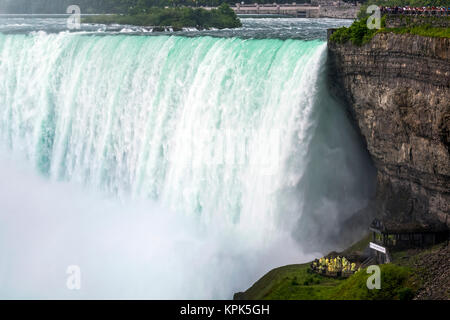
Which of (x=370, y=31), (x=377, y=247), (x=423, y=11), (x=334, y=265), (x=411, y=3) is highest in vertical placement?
(x=411, y=3)

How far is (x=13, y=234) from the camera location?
43.2 meters

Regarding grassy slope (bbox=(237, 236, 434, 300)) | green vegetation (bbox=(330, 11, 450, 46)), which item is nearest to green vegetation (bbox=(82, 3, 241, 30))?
green vegetation (bbox=(330, 11, 450, 46))

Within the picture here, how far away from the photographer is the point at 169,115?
140 feet

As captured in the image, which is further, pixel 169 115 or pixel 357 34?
pixel 169 115

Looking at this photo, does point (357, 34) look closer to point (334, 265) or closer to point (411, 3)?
point (334, 265)

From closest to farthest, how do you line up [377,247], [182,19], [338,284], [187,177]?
[338,284], [377,247], [187,177], [182,19]

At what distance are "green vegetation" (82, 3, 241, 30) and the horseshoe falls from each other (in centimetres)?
1976

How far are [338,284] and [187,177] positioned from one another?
10.8 m

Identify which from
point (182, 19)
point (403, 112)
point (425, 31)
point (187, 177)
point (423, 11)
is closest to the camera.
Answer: point (425, 31)

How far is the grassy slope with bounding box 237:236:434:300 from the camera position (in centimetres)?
2922

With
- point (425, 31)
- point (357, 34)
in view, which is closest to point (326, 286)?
point (425, 31)

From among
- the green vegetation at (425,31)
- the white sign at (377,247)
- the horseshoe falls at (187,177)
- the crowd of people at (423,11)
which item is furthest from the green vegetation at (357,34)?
the white sign at (377,247)

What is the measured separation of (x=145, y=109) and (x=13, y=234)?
299 inches

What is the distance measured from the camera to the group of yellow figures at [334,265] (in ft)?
108
